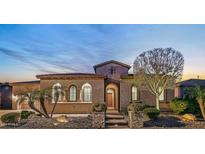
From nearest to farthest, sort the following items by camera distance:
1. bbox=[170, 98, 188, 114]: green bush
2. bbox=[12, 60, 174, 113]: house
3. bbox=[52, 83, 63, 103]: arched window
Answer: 1. bbox=[170, 98, 188, 114]: green bush
2. bbox=[12, 60, 174, 113]: house
3. bbox=[52, 83, 63, 103]: arched window

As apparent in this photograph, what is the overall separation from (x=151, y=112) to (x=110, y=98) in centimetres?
177

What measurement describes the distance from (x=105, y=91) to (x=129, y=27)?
279 cm

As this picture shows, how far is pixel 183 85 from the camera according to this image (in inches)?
487

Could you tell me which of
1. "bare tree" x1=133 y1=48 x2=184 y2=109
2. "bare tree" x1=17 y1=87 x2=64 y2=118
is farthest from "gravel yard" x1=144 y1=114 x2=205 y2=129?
"bare tree" x1=17 y1=87 x2=64 y2=118

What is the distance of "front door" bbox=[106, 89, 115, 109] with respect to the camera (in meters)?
12.5

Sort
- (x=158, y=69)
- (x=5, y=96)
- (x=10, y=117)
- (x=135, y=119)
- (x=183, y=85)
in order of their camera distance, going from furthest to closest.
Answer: (x=5, y=96), (x=183, y=85), (x=158, y=69), (x=10, y=117), (x=135, y=119)

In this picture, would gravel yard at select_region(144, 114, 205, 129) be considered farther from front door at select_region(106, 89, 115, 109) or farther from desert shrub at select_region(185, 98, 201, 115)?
front door at select_region(106, 89, 115, 109)

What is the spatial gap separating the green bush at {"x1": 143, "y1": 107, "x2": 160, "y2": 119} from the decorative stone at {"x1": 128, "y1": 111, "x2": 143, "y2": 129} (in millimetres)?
270

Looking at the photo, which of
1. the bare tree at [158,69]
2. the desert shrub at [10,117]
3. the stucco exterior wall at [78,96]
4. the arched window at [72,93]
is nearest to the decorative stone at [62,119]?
the stucco exterior wall at [78,96]

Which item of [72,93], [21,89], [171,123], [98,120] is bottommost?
[171,123]

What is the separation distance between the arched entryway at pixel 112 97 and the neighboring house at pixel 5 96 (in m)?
3.98

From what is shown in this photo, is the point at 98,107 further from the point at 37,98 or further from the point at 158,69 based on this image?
the point at 158,69

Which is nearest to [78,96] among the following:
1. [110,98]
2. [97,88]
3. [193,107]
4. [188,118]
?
[97,88]
